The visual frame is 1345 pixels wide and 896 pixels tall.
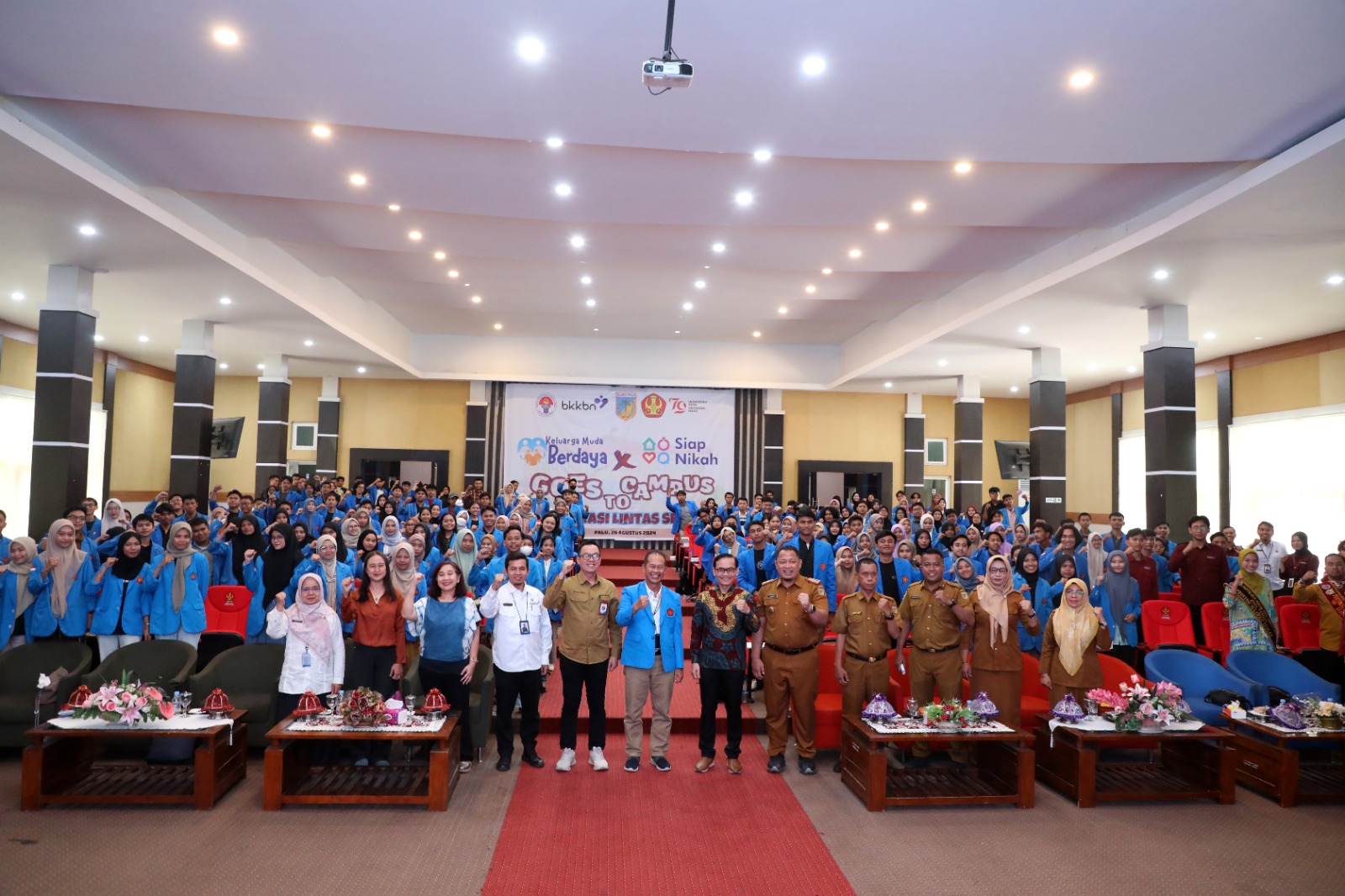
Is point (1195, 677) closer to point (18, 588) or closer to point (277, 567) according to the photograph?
point (277, 567)

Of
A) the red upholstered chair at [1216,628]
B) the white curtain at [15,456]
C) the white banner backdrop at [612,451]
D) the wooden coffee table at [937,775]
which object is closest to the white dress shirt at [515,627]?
the wooden coffee table at [937,775]

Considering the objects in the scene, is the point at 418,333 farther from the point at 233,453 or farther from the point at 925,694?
the point at 925,694

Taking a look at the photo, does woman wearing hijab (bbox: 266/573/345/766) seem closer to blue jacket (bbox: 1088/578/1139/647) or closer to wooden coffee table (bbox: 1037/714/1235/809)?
wooden coffee table (bbox: 1037/714/1235/809)

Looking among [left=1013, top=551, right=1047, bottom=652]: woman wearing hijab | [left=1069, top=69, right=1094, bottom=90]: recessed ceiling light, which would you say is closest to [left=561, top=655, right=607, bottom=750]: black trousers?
[left=1013, top=551, right=1047, bottom=652]: woman wearing hijab

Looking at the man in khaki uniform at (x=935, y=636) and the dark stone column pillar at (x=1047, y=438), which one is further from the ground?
the dark stone column pillar at (x=1047, y=438)

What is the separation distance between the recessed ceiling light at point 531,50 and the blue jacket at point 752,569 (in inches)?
168

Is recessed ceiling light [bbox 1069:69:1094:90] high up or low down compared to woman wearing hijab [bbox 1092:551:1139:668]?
up

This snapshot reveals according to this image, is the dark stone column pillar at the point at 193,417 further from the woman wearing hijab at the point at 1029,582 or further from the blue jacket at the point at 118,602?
the woman wearing hijab at the point at 1029,582

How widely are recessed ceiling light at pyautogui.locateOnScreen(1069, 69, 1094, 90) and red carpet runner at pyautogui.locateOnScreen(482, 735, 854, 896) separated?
5032 millimetres

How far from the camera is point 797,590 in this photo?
5430mm

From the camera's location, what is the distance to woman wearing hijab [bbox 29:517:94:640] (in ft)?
19.3

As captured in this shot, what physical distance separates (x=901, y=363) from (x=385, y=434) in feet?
38.0

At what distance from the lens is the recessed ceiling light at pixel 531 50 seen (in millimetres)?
5191

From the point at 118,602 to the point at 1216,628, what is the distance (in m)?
9.26
